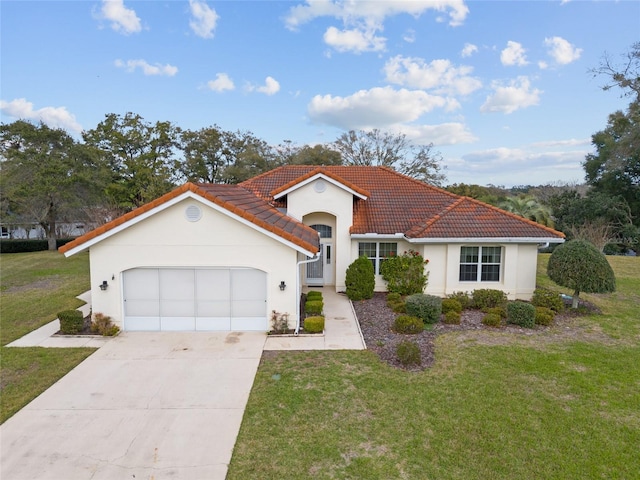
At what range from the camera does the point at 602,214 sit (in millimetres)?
34000

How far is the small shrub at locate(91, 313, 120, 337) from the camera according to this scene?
460 inches

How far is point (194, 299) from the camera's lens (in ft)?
39.5

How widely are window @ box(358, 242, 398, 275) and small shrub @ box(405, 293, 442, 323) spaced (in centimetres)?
438

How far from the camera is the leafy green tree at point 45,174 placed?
3134 centimetres

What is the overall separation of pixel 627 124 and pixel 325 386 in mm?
36552

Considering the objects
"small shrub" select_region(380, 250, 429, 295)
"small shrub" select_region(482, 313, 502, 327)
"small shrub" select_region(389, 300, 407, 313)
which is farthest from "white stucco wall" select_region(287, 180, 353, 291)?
"small shrub" select_region(482, 313, 502, 327)

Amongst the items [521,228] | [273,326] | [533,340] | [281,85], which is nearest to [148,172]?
[281,85]

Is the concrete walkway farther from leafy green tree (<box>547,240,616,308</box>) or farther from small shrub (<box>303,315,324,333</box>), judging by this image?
leafy green tree (<box>547,240,616,308</box>)

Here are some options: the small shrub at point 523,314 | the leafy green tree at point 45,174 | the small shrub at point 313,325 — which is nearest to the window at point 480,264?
the small shrub at point 523,314

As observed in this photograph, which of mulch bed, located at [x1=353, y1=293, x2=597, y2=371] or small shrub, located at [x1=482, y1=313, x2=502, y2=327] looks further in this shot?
small shrub, located at [x1=482, y1=313, x2=502, y2=327]

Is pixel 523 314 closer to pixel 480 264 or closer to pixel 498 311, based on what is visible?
pixel 498 311

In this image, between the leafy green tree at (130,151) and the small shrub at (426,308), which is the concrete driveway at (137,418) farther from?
the leafy green tree at (130,151)

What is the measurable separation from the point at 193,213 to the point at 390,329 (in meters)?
7.20

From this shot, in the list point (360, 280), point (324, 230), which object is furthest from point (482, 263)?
point (324, 230)
